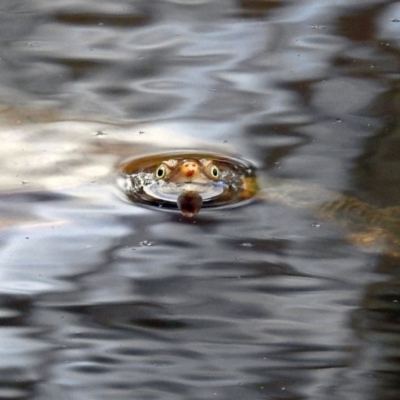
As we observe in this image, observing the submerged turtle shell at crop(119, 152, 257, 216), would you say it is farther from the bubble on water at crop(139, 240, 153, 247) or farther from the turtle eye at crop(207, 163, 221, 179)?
the bubble on water at crop(139, 240, 153, 247)

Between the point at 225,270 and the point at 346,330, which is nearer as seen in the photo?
the point at 346,330

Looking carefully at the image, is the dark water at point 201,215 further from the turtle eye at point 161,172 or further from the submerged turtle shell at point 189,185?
the turtle eye at point 161,172

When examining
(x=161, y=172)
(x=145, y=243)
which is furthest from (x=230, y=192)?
(x=145, y=243)

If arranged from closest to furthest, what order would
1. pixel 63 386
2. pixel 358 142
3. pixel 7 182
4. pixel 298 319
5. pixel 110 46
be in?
pixel 63 386 → pixel 298 319 → pixel 7 182 → pixel 358 142 → pixel 110 46

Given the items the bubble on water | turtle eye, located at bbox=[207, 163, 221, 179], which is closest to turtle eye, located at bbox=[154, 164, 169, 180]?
turtle eye, located at bbox=[207, 163, 221, 179]

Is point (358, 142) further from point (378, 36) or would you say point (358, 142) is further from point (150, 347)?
point (150, 347)

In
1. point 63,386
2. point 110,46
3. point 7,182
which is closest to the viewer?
point 63,386

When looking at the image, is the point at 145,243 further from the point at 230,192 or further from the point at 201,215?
the point at 230,192

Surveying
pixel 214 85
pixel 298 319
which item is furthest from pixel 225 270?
pixel 214 85
